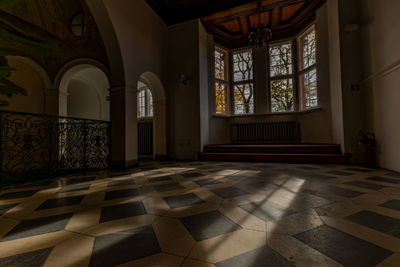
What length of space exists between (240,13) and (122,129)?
4.73 meters

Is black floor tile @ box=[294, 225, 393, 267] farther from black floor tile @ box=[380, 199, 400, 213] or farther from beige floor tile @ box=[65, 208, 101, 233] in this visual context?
beige floor tile @ box=[65, 208, 101, 233]

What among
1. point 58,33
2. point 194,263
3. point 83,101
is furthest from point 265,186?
point 83,101

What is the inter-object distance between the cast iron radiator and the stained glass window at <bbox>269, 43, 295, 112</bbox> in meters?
0.62

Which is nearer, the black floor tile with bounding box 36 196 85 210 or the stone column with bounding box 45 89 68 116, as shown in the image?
the black floor tile with bounding box 36 196 85 210

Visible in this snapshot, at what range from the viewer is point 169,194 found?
1.87 metres

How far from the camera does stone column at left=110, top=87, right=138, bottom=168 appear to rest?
372cm

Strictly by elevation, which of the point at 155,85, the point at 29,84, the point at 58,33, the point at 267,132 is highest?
the point at 58,33

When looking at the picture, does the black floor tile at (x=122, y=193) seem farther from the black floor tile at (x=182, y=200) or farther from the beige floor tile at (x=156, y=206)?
the black floor tile at (x=182, y=200)

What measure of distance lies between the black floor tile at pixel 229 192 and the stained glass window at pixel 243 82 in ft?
16.0

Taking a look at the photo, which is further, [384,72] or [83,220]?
[384,72]

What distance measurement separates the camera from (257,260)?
2.69 ft

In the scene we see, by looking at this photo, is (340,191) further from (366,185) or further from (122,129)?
(122,129)

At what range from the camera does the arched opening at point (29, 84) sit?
443cm

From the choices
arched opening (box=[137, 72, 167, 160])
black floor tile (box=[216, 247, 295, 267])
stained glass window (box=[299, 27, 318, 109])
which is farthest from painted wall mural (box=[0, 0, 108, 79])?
stained glass window (box=[299, 27, 318, 109])
